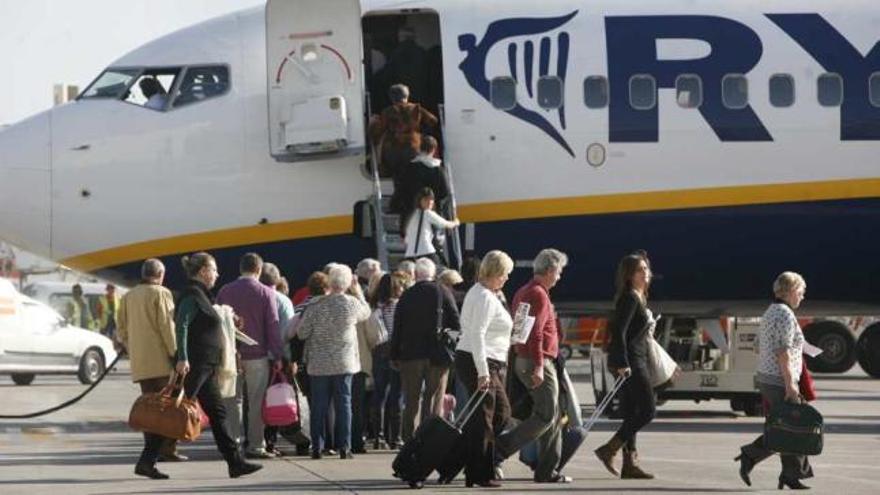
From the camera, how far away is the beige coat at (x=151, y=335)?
1961 centimetres

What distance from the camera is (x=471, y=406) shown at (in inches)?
730

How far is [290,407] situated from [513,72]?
6233mm

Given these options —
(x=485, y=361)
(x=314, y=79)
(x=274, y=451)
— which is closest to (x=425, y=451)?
(x=485, y=361)

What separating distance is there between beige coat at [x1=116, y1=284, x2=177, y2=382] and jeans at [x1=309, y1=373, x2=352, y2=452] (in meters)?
1.80

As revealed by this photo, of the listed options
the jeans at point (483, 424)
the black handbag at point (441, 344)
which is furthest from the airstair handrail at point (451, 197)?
the jeans at point (483, 424)

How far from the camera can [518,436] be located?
730 inches

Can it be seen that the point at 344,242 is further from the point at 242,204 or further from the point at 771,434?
the point at 771,434

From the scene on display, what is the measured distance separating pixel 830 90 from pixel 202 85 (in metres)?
6.82

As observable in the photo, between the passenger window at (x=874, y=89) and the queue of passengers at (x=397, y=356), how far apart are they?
20.5 feet

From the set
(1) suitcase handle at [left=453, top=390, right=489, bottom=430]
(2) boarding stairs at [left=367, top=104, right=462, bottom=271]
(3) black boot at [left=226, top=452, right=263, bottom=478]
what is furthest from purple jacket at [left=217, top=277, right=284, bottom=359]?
(2) boarding stairs at [left=367, top=104, right=462, bottom=271]

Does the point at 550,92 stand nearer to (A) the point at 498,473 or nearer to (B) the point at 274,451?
(B) the point at 274,451

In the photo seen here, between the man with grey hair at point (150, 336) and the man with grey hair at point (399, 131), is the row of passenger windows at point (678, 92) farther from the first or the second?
the man with grey hair at point (150, 336)

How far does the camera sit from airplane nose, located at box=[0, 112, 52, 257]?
25891 millimetres

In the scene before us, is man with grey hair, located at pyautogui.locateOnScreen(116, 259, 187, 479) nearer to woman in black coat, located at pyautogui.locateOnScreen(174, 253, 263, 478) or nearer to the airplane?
woman in black coat, located at pyautogui.locateOnScreen(174, 253, 263, 478)
